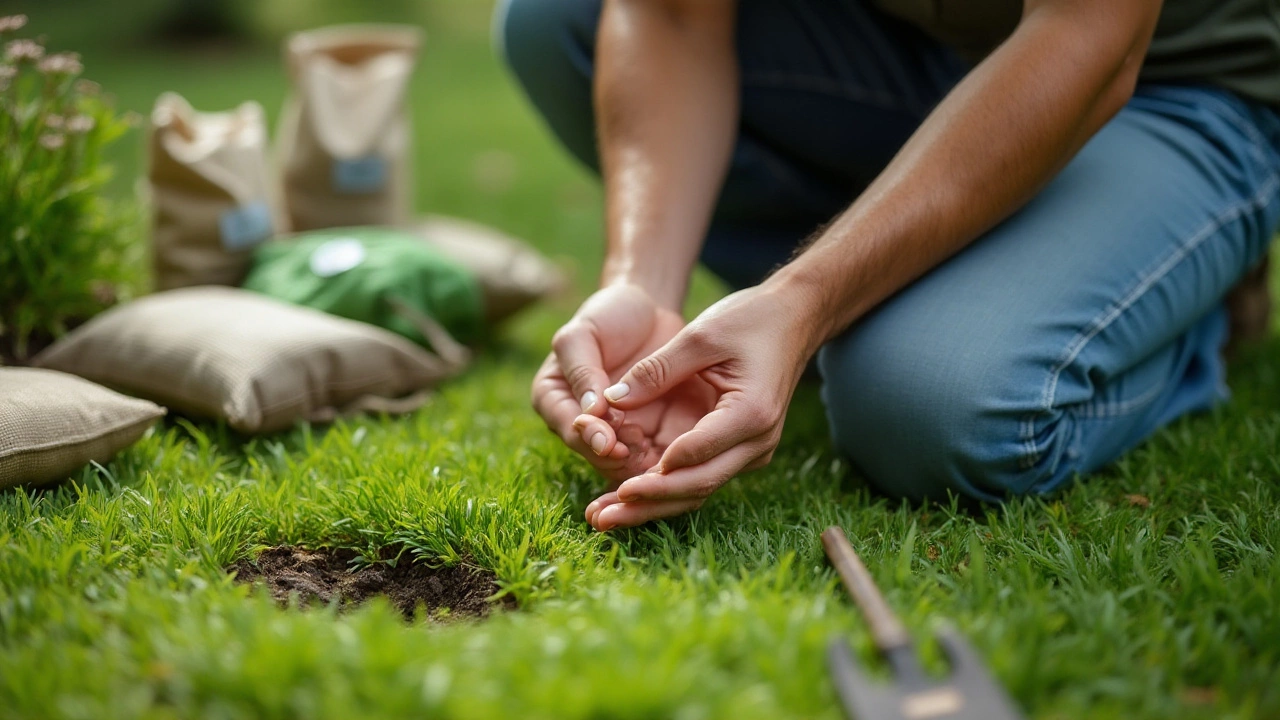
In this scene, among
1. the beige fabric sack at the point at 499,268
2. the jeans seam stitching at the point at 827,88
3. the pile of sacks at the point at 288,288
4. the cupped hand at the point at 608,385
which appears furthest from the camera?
the beige fabric sack at the point at 499,268

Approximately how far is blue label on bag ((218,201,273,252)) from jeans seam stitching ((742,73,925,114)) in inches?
48.1

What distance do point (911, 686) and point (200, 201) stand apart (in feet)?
6.74

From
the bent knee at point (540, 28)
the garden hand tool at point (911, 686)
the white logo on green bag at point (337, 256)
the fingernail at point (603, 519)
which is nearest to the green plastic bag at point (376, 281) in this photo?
the white logo on green bag at point (337, 256)

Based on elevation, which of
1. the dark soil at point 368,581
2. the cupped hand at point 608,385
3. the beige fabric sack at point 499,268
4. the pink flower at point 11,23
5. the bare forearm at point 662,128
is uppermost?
the pink flower at point 11,23

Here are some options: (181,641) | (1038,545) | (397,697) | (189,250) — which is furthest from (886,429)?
(189,250)

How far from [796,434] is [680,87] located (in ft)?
2.33

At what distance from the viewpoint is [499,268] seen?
2.72 metres

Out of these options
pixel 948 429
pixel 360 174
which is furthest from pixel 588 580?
pixel 360 174

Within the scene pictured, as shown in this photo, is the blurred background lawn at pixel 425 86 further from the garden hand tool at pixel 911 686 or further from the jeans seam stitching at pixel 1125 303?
the garden hand tool at pixel 911 686

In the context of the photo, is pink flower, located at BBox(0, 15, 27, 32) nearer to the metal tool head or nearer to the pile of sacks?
the pile of sacks

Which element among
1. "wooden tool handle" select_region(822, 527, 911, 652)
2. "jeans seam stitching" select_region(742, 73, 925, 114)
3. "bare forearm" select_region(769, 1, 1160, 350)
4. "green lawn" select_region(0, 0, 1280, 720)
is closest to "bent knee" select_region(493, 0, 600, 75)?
"jeans seam stitching" select_region(742, 73, 925, 114)

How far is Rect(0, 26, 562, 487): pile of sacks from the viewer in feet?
5.88

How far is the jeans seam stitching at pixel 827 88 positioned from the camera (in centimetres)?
223

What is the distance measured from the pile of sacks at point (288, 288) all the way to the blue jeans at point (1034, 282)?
2.26 feet
